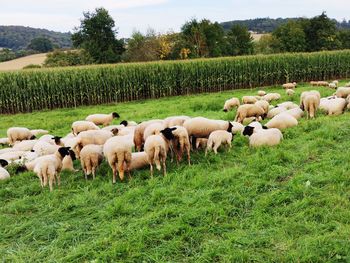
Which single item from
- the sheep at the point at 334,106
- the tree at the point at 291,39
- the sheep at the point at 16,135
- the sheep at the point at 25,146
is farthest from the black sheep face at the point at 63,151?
the tree at the point at 291,39

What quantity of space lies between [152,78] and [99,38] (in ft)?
98.0

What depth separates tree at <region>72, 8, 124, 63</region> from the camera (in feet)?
173

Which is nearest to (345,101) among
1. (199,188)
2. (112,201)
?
(199,188)

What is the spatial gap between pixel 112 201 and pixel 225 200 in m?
2.36

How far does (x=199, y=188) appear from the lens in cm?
796

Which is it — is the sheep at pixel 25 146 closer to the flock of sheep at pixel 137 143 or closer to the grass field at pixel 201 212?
the flock of sheep at pixel 137 143

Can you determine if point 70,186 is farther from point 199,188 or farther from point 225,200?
point 225,200

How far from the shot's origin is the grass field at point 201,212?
18.8 feet

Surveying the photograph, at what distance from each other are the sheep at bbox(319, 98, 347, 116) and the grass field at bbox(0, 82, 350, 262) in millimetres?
4041

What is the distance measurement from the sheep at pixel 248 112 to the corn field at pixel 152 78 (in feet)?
46.7

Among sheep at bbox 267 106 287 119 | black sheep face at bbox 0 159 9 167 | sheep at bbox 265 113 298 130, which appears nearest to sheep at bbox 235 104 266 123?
sheep at bbox 267 106 287 119

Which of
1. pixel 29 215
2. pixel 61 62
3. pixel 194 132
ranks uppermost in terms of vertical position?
pixel 61 62

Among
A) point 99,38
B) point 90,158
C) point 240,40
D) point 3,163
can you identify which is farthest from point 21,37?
point 90,158

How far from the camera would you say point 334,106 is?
45.9 feet
